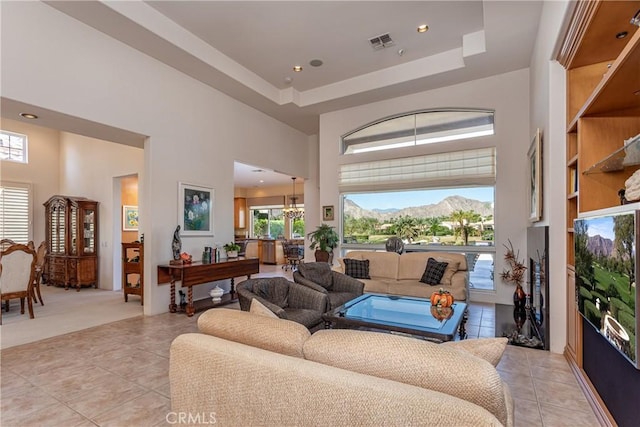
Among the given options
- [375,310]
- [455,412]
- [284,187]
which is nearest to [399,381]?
[455,412]

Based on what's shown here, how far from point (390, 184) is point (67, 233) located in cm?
719

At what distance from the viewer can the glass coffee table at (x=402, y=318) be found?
275 cm

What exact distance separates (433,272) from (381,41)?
144 inches

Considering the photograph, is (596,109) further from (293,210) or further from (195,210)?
(293,210)

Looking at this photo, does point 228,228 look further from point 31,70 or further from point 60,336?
point 31,70

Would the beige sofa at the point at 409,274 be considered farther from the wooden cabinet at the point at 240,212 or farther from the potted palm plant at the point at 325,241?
the wooden cabinet at the point at 240,212

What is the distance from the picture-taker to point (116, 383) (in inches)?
107

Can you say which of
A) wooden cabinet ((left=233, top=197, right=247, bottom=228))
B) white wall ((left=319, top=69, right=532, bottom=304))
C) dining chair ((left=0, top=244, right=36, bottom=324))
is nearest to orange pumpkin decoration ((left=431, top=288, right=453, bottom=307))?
white wall ((left=319, top=69, right=532, bottom=304))

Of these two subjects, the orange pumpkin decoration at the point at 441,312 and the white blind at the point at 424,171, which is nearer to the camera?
the orange pumpkin decoration at the point at 441,312

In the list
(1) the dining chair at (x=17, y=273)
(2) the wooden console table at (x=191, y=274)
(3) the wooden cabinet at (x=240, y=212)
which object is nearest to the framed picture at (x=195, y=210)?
(2) the wooden console table at (x=191, y=274)

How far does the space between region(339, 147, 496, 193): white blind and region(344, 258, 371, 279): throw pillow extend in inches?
79.1

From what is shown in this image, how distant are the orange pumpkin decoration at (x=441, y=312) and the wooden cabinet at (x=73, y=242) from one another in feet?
23.8

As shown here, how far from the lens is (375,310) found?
340 centimetres

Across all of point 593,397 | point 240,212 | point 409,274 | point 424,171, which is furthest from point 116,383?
point 240,212
